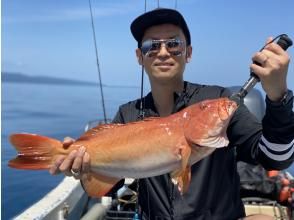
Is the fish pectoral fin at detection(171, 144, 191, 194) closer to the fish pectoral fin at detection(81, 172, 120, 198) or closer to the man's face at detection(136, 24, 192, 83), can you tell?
the fish pectoral fin at detection(81, 172, 120, 198)

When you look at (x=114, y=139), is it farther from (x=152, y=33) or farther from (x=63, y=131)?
(x=63, y=131)

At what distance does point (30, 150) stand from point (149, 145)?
2.23ft

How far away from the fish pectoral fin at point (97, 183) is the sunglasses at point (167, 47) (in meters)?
0.95

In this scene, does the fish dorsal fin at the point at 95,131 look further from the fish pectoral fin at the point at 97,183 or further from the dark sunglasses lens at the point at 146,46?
the dark sunglasses lens at the point at 146,46

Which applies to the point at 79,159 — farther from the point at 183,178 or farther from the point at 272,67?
the point at 272,67

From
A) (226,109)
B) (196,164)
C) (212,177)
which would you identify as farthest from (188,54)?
(226,109)

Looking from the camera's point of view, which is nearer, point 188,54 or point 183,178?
point 183,178

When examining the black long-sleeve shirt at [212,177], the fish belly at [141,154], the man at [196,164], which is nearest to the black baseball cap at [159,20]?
the man at [196,164]

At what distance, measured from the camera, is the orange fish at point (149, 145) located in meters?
2.38

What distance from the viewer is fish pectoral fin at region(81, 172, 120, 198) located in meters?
2.71

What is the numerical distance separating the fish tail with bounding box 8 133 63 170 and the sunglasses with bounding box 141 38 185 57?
993 mm

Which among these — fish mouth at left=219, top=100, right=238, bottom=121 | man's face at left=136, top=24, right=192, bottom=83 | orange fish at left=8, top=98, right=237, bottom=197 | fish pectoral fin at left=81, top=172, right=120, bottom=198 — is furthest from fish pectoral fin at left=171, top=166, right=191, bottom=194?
man's face at left=136, top=24, right=192, bottom=83

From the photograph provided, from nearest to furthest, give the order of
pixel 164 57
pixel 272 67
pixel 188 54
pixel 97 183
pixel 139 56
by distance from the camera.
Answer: pixel 272 67 → pixel 97 183 → pixel 164 57 → pixel 188 54 → pixel 139 56

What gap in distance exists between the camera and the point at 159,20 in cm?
326
